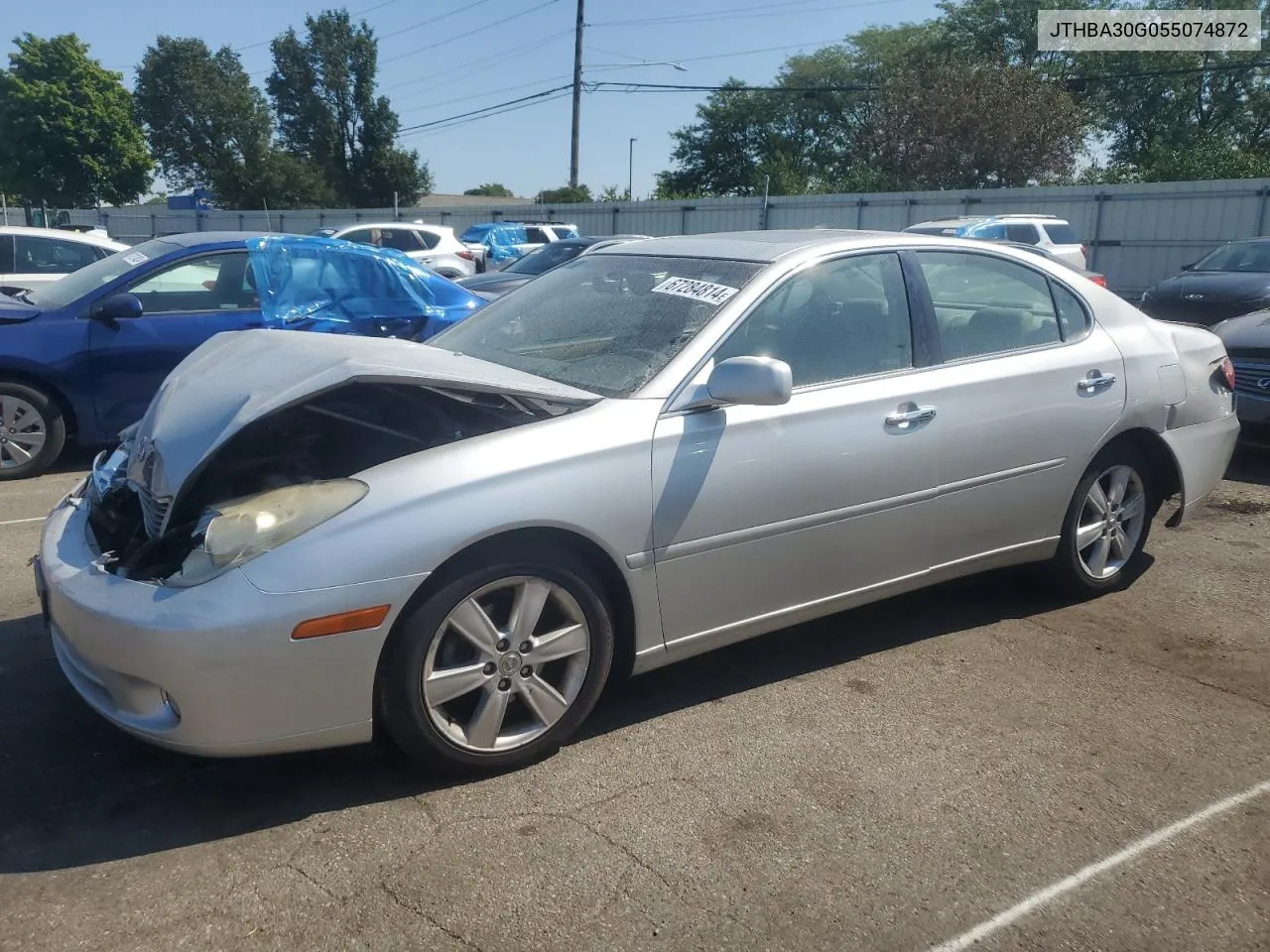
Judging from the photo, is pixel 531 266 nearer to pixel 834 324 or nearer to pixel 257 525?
pixel 834 324

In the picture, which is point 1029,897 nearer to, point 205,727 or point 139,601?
point 205,727

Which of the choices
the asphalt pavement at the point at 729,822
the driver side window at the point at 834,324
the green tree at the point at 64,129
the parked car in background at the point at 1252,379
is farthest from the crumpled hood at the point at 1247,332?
the green tree at the point at 64,129

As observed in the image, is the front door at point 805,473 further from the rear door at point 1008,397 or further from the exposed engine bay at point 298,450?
the exposed engine bay at point 298,450

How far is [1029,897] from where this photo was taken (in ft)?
8.78

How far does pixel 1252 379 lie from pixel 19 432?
27.0ft

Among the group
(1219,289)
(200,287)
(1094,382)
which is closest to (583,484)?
(1094,382)

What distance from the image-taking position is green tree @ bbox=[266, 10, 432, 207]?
70938mm

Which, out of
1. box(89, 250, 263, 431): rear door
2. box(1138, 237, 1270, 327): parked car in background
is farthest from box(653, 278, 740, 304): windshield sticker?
box(1138, 237, 1270, 327): parked car in background

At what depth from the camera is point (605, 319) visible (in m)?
3.99

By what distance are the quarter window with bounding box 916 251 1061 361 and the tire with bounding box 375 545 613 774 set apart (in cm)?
188

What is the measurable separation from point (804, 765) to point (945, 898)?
2.34 feet

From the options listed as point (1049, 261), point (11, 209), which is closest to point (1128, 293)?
point (1049, 261)

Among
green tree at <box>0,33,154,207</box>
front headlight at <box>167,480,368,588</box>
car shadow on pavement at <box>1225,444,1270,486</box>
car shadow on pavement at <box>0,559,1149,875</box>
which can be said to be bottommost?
car shadow on pavement at <box>0,559,1149,875</box>

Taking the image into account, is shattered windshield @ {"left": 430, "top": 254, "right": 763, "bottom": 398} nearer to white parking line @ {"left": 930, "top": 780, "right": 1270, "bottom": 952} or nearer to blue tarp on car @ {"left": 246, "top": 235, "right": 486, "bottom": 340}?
white parking line @ {"left": 930, "top": 780, "right": 1270, "bottom": 952}
